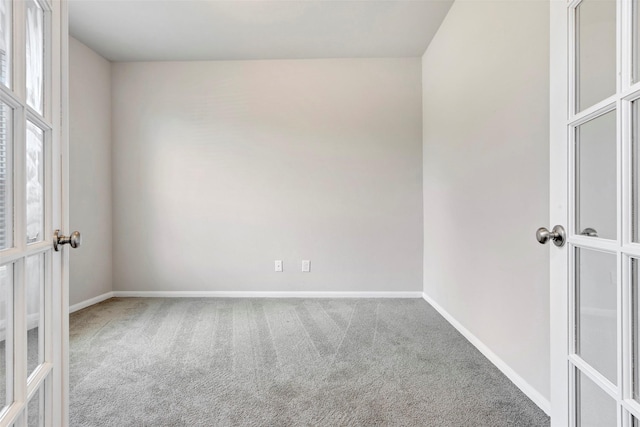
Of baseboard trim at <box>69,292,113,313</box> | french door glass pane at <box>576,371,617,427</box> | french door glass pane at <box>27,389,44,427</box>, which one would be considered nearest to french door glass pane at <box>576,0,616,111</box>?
french door glass pane at <box>576,371,617,427</box>

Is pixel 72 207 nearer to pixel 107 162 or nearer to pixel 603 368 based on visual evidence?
pixel 107 162

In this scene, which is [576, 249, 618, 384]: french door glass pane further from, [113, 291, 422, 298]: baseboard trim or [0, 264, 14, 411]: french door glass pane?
[113, 291, 422, 298]: baseboard trim

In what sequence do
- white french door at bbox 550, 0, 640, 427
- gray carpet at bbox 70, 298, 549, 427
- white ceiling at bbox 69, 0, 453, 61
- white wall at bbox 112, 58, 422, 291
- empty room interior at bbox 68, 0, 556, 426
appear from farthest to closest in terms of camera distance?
white wall at bbox 112, 58, 422, 291 < white ceiling at bbox 69, 0, 453, 61 < empty room interior at bbox 68, 0, 556, 426 < gray carpet at bbox 70, 298, 549, 427 < white french door at bbox 550, 0, 640, 427

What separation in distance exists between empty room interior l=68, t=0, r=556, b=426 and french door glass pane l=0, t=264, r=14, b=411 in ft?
2.97

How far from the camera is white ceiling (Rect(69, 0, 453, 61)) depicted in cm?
247

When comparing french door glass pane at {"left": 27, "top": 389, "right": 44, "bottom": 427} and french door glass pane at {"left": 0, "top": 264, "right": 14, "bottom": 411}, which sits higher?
french door glass pane at {"left": 0, "top": 264, "right": 14, "bottom": 411}

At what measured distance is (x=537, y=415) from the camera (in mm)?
1433

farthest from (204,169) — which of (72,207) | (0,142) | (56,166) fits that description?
(0,142)

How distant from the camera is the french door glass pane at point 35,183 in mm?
782

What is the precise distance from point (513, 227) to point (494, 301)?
49 centimetres

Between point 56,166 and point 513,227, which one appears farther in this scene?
point 513,227

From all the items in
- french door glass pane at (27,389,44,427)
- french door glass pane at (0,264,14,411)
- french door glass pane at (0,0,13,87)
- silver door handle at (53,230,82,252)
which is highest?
french door glass pane at (0,0,13,87)

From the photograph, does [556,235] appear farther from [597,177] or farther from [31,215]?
[31,215]

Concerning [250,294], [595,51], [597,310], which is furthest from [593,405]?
[250,294]
